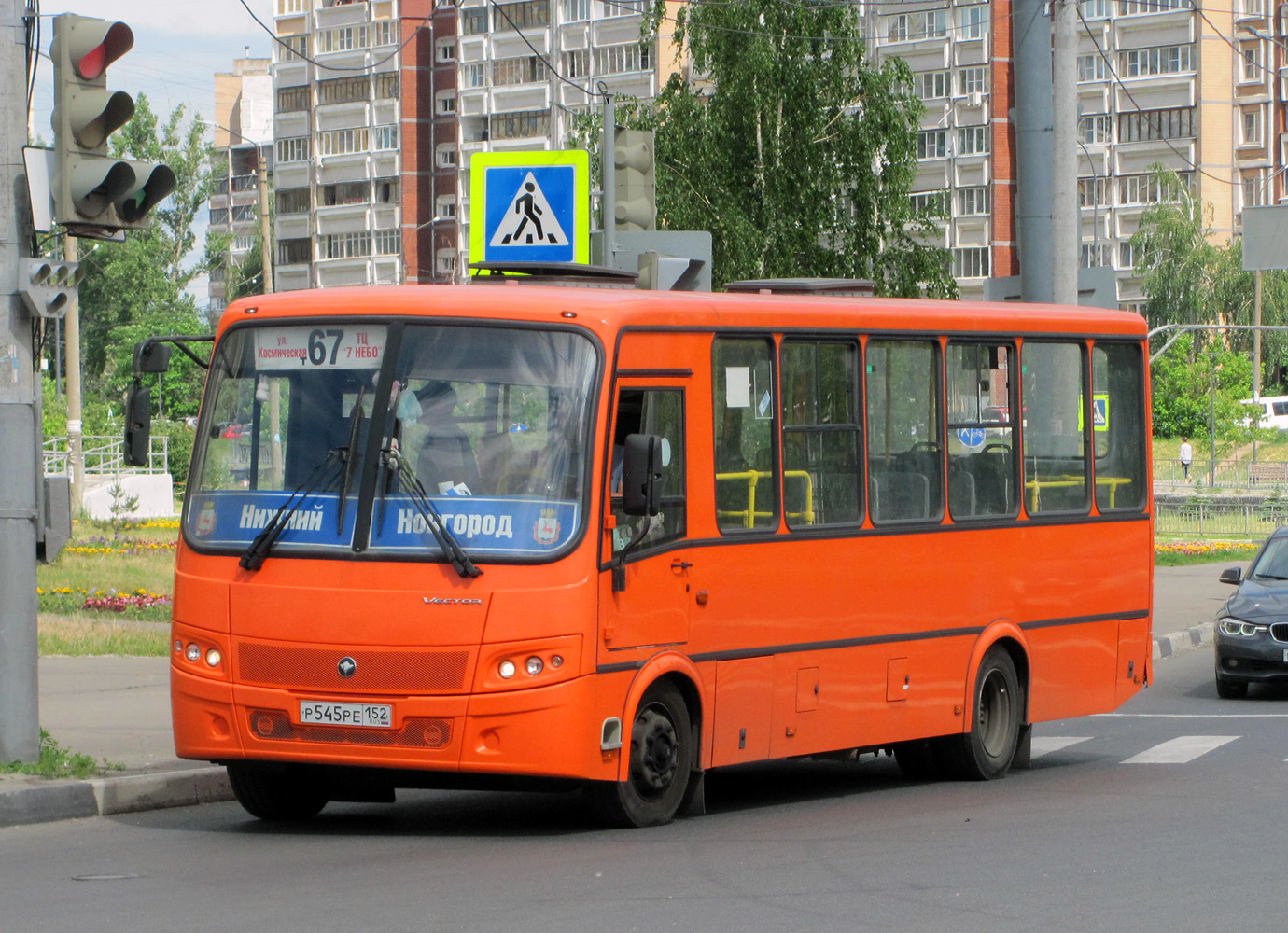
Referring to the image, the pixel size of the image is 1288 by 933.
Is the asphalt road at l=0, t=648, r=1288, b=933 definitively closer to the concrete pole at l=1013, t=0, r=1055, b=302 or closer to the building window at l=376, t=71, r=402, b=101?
the concrete pole at l=1013, t=0, r=1055, b=302

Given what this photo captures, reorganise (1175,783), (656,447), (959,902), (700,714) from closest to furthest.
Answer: (959,902)
(656,447)
(700,714)
(1175,783)

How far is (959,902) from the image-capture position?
7949mm

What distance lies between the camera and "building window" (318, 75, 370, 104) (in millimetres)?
107125

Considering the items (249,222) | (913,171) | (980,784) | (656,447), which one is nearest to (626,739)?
(656,447)

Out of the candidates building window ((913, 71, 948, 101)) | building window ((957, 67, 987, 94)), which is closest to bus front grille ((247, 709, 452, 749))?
building window ((957, 67, 987, 94))

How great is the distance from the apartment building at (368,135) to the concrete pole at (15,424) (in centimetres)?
9161

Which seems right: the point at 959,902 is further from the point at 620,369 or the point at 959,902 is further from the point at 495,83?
the point at 495,83

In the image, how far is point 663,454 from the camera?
32.9ft

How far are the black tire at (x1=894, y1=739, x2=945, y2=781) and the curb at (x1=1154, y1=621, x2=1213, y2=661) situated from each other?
10.6 metres

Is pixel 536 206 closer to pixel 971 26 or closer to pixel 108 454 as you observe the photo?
pixel 108 454

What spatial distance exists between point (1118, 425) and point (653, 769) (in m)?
5.60

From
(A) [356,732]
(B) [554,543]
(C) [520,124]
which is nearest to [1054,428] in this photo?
(B) [554,543]

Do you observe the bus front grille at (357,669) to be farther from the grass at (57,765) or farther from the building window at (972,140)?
the building window at (972,140)

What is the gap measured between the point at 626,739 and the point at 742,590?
1312 millimetres
